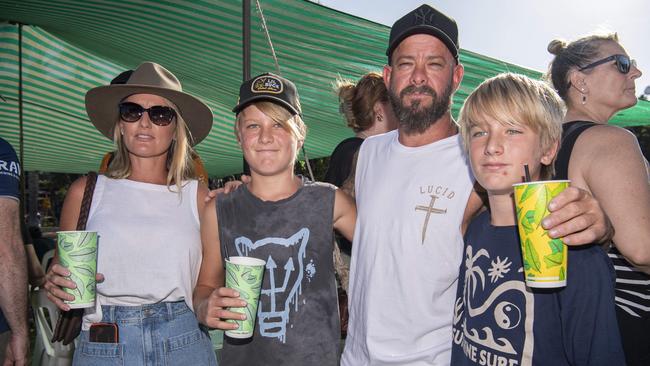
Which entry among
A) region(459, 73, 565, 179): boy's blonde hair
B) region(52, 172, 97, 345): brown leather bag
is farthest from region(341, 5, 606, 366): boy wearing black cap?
region(52, 172, 97, 345): brown leather bag

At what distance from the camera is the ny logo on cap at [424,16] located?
2.07m

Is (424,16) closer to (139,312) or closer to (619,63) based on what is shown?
(619,63)

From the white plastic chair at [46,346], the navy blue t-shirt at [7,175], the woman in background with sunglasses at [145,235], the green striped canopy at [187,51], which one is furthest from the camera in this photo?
the green striped canopy at [187,51]

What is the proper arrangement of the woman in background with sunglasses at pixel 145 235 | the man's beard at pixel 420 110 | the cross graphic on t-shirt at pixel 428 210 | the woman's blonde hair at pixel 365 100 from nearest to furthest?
the cross graphic on t-shirt at pixel 428 210, the man's beard at pixel 420 110, the woman in background with sunglasses at pixel 145 235, the woman's blonde hair at pixel 365 100

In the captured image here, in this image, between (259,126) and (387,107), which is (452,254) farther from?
(387,107)

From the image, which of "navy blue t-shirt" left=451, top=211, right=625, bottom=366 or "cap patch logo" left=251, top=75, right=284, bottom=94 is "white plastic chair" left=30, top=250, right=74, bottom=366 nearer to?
"cap patch logo" left=251, top=75, right=284, bottom=94

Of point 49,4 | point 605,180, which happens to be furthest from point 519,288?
point 49,4

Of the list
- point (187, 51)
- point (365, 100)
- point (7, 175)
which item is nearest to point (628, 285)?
point (365, 100)

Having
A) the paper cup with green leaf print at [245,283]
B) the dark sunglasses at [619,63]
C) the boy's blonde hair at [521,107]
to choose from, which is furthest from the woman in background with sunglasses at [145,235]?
the dark sunglasses at [619,63]

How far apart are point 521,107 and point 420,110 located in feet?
1.59

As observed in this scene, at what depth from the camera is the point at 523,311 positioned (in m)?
1.48

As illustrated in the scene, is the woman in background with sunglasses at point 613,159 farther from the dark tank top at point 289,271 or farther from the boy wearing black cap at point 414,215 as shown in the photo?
the dark tank top at point 289,271

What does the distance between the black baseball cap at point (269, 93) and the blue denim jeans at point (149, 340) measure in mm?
944

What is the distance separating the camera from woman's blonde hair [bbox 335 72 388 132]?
3531 mm
